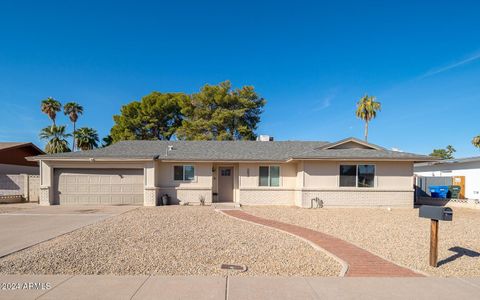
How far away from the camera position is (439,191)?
699 inches

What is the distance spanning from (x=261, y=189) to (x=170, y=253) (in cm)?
972

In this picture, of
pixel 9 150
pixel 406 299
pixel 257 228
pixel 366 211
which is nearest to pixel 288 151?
pixel 366 211

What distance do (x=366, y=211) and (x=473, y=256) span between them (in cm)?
733

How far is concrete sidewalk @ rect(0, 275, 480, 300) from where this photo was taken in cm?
394

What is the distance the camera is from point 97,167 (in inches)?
594

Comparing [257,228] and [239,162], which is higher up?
[239,162]

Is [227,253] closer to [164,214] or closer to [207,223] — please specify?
[207,223]

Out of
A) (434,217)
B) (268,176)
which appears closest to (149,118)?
(268,176)

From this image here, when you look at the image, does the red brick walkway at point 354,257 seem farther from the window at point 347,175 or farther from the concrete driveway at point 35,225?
the concrete driveway at point 35,225

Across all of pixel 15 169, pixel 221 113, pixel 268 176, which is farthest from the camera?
pixel 221 113

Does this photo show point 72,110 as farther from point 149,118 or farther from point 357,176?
point 357,176

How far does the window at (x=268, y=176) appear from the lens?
15.6m

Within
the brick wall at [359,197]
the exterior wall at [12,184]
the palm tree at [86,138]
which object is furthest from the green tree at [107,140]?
the brick wall at [359,197]

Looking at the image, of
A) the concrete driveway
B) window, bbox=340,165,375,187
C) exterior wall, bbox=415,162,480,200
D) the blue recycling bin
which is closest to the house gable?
window, bbox=340,165,375,187
